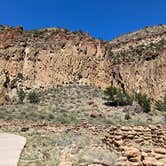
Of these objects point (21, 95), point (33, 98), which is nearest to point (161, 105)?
point (33, 98)

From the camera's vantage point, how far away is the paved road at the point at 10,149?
14.3 metres

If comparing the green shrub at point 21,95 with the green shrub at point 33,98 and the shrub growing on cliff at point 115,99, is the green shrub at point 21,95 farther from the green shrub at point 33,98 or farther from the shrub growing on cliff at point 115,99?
the shrub growing on cliff at point 115,99

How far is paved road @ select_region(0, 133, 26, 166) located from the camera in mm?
14266

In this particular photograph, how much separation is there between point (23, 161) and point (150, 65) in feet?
130

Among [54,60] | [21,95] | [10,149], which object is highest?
[54,60]

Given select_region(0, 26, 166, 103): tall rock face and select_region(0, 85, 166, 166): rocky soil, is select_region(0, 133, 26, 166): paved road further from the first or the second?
select_region(0, 26, 166, 103): tall rock face

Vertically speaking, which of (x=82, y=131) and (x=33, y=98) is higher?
(x=33, y=98)

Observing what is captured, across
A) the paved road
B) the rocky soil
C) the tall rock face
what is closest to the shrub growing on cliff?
the rocky soil

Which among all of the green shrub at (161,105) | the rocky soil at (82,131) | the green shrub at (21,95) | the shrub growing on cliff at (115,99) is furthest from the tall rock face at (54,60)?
the shrub growing on cliff at (115,99)

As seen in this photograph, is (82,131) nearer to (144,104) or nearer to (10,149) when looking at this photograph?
(10,149)

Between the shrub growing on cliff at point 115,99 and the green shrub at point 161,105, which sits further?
the green shrub at point 161,105

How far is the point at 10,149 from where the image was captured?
54.1 ft

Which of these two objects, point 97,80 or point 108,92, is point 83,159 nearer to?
point 108,92

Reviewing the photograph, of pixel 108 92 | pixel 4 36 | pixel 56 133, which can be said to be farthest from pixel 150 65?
pixel 56 133
